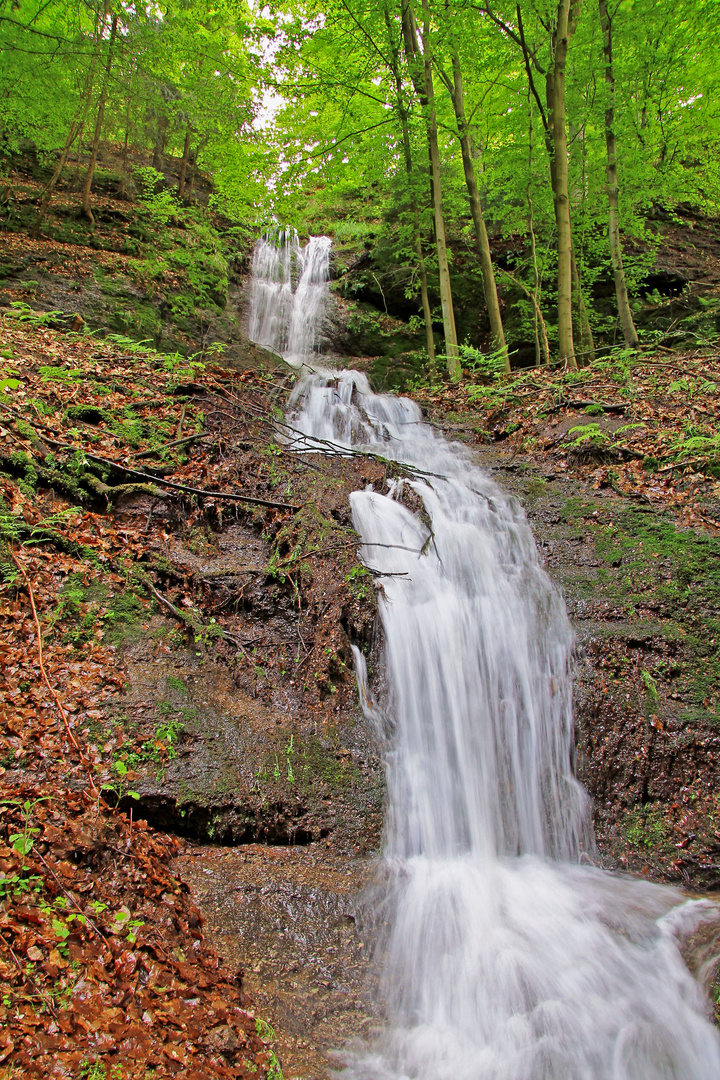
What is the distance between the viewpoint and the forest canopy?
9.18 m

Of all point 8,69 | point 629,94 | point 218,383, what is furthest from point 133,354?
point 629,94

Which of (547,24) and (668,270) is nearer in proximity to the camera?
(547,24)

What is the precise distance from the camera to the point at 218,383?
7434 mm

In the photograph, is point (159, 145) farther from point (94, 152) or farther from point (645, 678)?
point (645, 678)

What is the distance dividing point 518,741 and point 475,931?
62.6 inches

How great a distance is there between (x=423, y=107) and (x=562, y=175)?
3.09m

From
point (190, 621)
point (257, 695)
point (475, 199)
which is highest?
point (475, 199)

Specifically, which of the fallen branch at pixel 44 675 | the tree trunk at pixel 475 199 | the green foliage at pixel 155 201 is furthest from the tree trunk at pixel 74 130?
the fallen branch at pixel 44 675

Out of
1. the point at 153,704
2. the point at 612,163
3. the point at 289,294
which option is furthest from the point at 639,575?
the point at 289,294

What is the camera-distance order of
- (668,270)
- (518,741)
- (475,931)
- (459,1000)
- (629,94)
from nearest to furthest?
1. (459,1000)
2. (475,931)
3. (518,741)
4. (629,94)
5. (668,270)

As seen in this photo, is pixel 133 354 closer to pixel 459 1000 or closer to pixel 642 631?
pixel 642 631

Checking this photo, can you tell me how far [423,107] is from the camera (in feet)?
32.6

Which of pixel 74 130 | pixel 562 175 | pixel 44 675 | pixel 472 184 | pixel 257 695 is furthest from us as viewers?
pixel 74 130

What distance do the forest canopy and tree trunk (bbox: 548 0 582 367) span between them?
34 mm
